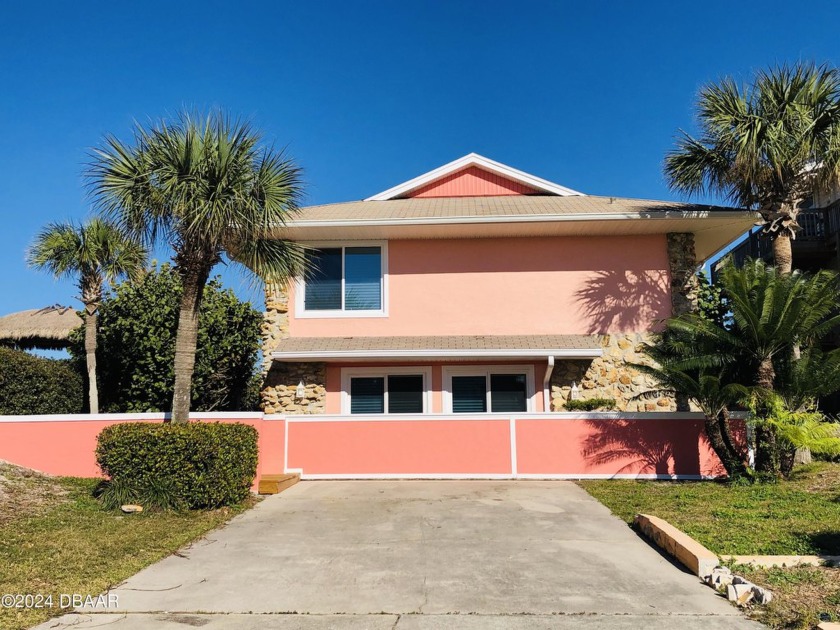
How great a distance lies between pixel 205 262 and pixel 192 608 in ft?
20.4

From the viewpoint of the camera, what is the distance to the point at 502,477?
1236 cm

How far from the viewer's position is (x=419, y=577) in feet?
20.0

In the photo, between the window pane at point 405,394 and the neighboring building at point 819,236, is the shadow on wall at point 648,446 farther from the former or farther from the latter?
the neighboring building at point 819,236

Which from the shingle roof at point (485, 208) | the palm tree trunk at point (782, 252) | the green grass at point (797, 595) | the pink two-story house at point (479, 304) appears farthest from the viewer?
the shingle roof at point (485, 208)

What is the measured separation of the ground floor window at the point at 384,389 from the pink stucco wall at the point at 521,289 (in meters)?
0.89

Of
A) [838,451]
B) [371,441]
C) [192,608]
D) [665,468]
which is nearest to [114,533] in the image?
[192,608]

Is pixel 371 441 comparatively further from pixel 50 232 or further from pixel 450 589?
pixel 50 232

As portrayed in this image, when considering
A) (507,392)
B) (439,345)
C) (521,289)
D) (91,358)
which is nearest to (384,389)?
(439,345)

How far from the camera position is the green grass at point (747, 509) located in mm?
→ 6875

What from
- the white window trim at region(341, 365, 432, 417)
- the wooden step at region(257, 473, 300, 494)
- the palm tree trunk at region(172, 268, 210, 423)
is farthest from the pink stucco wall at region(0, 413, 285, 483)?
the white window trim at region(341, 365, 432, 417)

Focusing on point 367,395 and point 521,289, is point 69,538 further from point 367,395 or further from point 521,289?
point 521,289

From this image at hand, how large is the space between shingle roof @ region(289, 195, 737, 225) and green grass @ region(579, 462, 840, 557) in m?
5.71

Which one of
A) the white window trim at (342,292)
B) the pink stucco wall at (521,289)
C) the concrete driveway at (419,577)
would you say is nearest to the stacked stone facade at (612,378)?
the pink stucco wall at (521,289)

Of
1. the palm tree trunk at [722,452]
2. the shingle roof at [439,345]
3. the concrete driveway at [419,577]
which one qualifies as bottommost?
the concrete driveway at [419,577]
